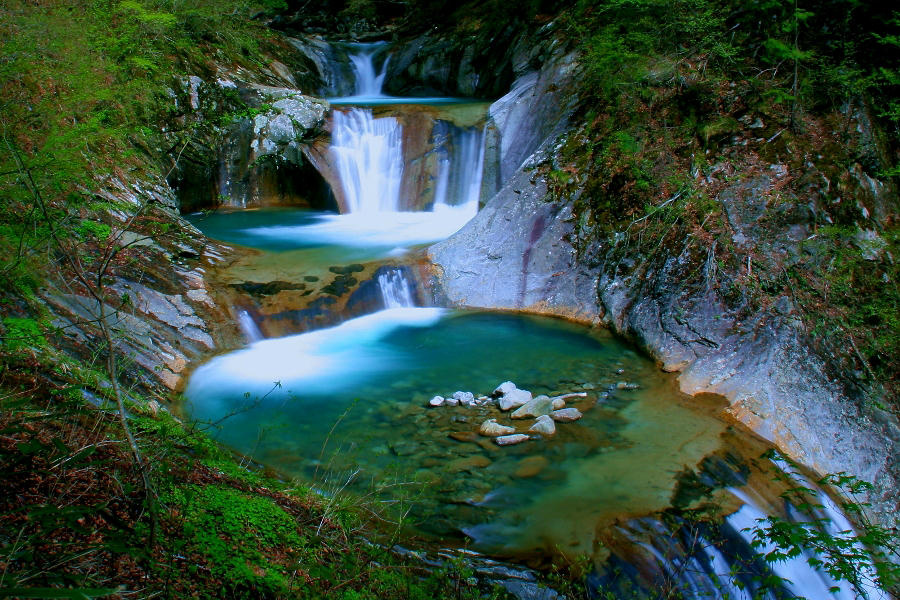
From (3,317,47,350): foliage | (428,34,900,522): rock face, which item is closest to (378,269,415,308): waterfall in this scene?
(428,34,900,522): rock face

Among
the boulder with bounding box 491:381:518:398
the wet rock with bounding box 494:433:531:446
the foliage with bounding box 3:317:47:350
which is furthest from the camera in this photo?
the boulder with bounding box 491:381:518:398

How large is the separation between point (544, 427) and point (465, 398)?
92cm

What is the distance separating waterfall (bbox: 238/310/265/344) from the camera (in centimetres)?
695

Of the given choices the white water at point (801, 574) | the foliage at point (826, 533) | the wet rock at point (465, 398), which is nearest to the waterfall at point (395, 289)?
the wet rock at point (465, 398)

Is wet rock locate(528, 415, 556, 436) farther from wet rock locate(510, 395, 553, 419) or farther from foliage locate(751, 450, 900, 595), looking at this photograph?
foliage locate(751, 450, 900, 595)

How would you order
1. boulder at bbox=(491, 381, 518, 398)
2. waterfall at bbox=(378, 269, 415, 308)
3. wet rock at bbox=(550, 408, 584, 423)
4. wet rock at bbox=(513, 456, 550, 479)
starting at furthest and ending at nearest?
waterfall at bbox=(378, 269, 415, 308), boulder at bbox=(491, 381, 518, 398), wet rock at bbox=(550, 408, 584, 423), wet rock at bbox=(513, 456, 550, 479)

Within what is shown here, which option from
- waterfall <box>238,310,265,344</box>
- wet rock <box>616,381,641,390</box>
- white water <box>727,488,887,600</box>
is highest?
waterfall <box>238,310,265,344</box>

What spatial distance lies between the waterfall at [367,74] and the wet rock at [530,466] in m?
13.6

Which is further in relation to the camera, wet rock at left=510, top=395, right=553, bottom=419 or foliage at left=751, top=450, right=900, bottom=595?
wet rock at left=510, top=395, right=553, bottom=419

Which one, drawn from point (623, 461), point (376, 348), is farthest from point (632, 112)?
point (623, 461)

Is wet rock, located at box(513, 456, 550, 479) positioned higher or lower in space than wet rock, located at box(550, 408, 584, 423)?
lower

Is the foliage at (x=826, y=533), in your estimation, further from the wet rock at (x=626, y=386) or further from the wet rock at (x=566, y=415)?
the wet rock at (x=566, y=415)

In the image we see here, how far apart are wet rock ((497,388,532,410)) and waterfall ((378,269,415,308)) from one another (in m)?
3.06

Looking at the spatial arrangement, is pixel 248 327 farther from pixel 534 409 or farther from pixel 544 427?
pixel 544 427
